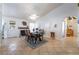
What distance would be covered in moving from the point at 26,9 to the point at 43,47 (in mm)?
751

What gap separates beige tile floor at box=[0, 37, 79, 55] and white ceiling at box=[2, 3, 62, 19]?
44 cm

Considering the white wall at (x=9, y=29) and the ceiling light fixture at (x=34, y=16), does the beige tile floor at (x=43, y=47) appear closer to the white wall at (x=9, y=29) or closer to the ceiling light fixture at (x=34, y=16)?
the white wall at (x=9, y=29)

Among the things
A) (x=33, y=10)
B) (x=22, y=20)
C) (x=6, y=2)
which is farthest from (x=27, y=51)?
(x=6, y=2)

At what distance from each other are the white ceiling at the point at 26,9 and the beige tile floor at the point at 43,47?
44 cm

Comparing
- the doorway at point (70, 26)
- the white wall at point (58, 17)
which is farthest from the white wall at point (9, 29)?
the doorway at point (70, 26)

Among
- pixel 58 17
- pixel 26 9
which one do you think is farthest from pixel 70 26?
pixel 26 9

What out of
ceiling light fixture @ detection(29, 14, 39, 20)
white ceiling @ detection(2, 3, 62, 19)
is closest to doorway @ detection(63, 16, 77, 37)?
white ceiling @ detection(2, 3, 62, 19)

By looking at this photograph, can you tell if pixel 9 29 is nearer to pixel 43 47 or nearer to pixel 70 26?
pixel 43 47

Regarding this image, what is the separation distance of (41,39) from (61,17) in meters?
0.54

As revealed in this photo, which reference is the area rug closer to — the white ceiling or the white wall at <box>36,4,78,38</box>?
the white wall at <box>36,4,78,38</box>

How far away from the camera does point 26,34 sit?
2137 millimetres

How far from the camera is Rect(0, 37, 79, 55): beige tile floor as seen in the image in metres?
2.10

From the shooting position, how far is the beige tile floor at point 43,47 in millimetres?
2104

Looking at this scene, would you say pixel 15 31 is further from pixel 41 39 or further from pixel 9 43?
pixel 41 39
